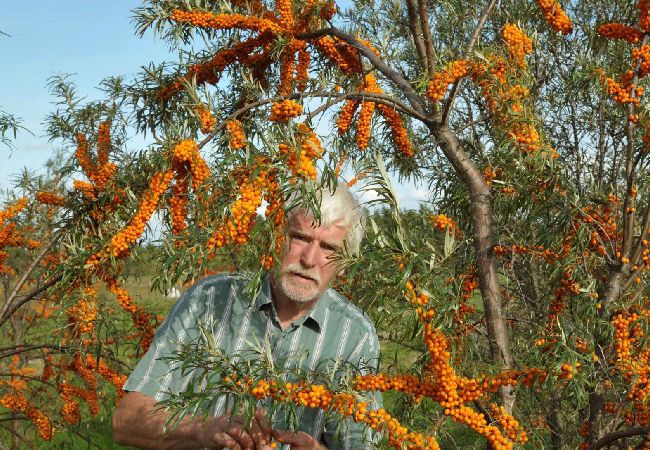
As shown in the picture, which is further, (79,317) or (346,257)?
(79,317)

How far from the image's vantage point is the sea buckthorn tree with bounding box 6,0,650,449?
1976 mm

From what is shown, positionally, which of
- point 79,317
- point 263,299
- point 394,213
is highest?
point 394,213

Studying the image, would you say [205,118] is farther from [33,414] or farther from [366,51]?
[33,414]

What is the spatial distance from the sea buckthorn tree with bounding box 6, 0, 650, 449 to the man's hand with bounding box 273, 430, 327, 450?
0.50 ft

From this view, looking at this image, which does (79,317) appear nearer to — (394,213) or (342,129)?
Result: (342,129)

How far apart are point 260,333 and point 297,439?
2.08ft

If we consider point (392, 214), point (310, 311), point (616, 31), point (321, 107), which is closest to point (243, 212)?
point (392, 214)

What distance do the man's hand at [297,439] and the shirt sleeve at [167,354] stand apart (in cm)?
59

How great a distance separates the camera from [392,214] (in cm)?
205

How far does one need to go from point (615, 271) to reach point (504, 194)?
60 cm

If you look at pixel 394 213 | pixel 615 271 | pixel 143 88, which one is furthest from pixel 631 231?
pixel 143 88

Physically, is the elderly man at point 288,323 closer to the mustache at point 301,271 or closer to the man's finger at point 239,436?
the mustache at point 301,271

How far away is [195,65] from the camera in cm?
318

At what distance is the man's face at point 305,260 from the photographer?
2.65 meters
